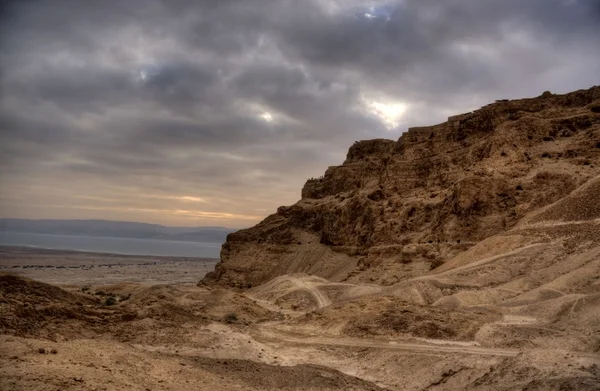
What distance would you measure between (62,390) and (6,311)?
6645 mm

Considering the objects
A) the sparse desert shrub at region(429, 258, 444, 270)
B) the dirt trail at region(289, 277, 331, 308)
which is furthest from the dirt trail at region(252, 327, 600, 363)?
the sparse desert shrub at region(429, 258, 444, 270)

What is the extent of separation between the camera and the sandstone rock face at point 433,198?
127 feet

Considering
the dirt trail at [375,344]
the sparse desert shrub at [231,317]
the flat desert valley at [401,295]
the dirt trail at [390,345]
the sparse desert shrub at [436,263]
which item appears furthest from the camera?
the sparse desert shrub at [436,263]

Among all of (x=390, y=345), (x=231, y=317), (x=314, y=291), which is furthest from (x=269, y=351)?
(x=314, y=291)

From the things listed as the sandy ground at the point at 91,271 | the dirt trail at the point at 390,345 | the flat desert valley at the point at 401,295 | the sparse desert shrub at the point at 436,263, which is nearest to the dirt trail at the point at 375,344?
the dirt trail at the point at 390,345

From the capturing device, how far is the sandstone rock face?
38.8 metres

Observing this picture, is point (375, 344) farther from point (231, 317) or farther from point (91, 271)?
point (91, 271)

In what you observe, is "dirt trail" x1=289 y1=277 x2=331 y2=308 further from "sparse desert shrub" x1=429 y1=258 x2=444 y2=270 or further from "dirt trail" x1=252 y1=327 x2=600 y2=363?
"dirt trail" x1=252 y1=327 x2=600 y2=363

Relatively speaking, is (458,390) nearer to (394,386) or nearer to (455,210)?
(394,386)

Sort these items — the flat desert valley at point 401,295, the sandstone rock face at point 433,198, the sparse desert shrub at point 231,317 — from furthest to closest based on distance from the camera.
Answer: the sandstone rock face at point 433,198 → the sparse desert shrub at point 231,317 → the flat desert valley at point 401,295

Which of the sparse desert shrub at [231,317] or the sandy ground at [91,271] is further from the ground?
the sparse desert shrub at [231,317]

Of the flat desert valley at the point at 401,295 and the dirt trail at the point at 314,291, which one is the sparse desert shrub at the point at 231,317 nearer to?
the flat desert valley at the point at 401,295

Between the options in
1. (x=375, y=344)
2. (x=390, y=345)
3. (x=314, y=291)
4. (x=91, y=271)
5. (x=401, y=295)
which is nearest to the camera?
(x=390, y=345)

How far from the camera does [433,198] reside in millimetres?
46312
